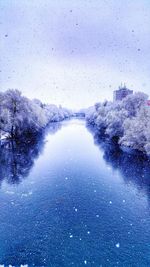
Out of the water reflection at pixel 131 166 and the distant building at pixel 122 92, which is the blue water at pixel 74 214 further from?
the distant building at pixel 122 92

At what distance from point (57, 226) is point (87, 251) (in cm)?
306

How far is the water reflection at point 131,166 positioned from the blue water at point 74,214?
106mm

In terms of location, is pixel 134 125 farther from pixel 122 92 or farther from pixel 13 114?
pixel 122 92

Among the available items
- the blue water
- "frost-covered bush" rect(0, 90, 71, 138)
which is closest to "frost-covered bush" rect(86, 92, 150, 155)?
the blue water

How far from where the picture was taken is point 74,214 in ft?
47.7

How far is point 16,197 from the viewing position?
1691cm

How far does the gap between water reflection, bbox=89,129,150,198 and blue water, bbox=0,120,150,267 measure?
11cm

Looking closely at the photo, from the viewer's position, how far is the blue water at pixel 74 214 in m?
10.5

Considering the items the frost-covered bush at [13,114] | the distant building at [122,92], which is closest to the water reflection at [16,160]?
the frost-covered bush at [13,114]

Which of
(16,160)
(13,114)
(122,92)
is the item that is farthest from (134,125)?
(122,92)

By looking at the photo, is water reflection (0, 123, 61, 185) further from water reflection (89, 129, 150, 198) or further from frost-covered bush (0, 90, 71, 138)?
water reflection (89, 129, 150, 198)

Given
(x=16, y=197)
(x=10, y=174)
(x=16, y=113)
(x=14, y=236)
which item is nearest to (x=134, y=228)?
(x=14, y=236)

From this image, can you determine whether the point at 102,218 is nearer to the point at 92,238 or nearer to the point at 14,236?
the point at 92,238

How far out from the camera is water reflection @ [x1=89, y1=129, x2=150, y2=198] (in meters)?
20.9
